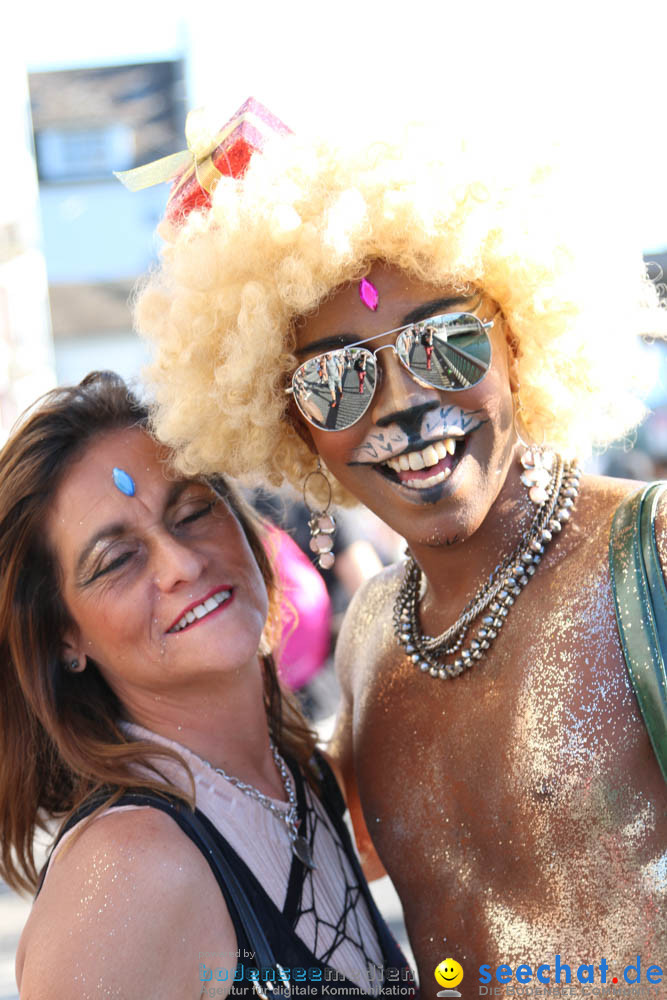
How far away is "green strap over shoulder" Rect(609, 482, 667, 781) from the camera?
1.56 meters

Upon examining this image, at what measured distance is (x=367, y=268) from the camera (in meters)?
1.86

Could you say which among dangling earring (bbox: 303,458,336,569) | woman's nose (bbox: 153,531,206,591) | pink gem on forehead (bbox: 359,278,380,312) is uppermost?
pink gem on forehead (bbox: 359,278,380,312)

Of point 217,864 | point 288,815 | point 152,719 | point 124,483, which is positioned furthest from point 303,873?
point 124,483

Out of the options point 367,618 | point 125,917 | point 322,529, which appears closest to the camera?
point 125,917

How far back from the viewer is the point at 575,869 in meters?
1.71

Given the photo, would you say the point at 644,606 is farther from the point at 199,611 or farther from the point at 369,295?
the point at 199,611

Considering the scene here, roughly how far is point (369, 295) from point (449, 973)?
4.58 feet

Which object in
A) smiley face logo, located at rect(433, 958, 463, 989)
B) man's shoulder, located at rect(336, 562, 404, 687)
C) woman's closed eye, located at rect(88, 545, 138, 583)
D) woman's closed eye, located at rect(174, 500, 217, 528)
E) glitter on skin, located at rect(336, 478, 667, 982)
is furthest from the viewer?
man's shoulder, located at rect(336, 562, 404, 687)

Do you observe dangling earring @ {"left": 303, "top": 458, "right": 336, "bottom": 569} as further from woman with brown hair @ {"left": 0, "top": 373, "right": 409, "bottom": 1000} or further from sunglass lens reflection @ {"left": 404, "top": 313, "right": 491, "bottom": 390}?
sunglass lens reflection @ {"left": 404, "top": 313, "right": 491, "bottom": 390}

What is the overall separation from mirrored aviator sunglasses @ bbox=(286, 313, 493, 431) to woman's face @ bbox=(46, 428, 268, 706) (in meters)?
0.44

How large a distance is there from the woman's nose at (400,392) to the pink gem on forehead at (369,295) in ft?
0.31

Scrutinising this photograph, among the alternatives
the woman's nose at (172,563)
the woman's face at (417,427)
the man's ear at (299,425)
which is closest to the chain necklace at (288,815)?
the woman's nose at (172,563)

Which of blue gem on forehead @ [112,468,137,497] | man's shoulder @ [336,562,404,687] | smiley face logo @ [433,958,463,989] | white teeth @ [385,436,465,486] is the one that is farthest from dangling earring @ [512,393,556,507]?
smiley face logo @ [433,958,463,989]

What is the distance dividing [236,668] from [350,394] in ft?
2.16
